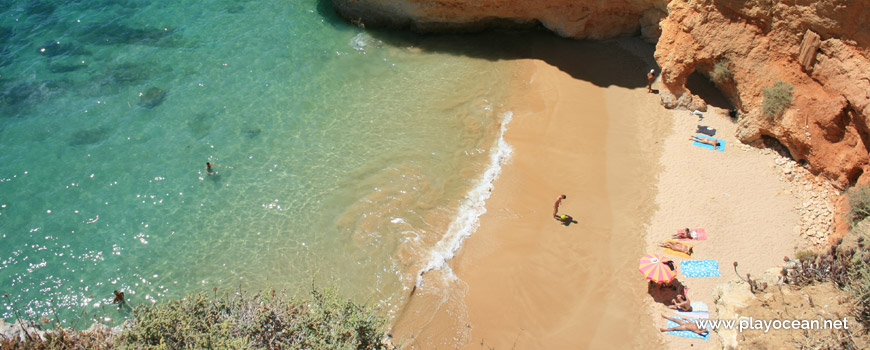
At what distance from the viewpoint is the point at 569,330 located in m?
13.5

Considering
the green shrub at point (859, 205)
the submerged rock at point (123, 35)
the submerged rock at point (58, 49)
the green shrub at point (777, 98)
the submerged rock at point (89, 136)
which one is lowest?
the submerged rock at point (89, 136)

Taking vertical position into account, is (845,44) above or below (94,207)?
Result: above

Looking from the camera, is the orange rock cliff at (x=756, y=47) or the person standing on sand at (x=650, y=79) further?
the person standing on sand at (x=650, y=79)

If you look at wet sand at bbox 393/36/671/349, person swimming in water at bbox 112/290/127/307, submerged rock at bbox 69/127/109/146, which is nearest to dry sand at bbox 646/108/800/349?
wet sand at bbox 393/36/671/349

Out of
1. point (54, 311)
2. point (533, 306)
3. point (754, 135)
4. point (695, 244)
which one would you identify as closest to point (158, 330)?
point (54, 311)

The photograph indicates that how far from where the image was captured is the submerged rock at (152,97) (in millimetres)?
19609

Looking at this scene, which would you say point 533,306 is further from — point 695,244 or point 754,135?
point 754,135

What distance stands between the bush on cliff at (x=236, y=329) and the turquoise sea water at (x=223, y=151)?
2.28 metres

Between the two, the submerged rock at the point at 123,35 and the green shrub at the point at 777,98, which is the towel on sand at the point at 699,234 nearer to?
the green shrub at the point at 777,98

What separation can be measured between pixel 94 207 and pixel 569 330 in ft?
45.2

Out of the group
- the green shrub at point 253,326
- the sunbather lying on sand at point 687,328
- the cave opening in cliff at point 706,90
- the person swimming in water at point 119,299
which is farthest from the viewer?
the cave opening in cliff at point 706,90

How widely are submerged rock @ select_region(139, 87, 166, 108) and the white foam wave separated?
11445 millimetres
